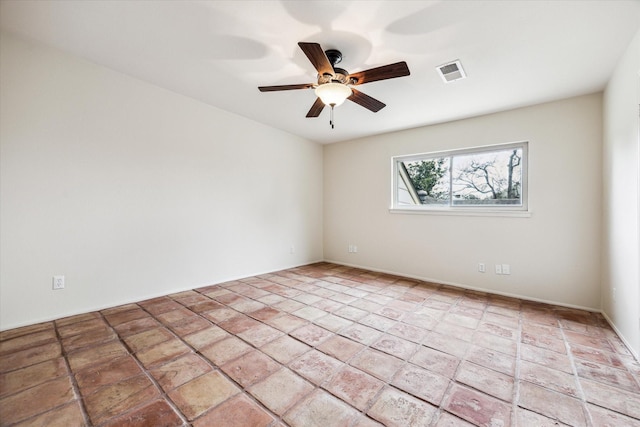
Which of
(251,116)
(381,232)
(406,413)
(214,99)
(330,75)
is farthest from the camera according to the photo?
(381,232)

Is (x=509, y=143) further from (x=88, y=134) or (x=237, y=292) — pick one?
(x=88, y=134)

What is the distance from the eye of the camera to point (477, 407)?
4.90ft

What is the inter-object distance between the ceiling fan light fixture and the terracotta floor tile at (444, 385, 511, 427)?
2.28 meters

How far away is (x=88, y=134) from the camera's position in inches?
105

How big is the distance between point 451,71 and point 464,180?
1.85 m

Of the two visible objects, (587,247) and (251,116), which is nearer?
(587,247)

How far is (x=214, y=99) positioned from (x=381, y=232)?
3.24 metres

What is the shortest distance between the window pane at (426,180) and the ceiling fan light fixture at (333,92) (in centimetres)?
246

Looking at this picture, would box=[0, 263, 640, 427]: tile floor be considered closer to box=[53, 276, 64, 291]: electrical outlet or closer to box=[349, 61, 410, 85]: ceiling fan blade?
box=[53, 276, 64, 291]: electrical outlet

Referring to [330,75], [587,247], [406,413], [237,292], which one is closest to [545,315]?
[587,247]

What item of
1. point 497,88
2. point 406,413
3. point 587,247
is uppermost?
point 497,88

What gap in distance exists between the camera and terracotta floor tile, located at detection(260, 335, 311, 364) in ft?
6.48

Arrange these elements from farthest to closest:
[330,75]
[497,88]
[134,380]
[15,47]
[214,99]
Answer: [214,99] → [497,88] → [15,47] → [330,75] → [134,380]

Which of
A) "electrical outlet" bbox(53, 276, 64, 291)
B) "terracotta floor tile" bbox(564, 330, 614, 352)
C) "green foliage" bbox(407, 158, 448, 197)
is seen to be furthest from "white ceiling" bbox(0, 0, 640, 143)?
"terracotta floor tile" bbox(564, 330, 614, 352)
